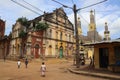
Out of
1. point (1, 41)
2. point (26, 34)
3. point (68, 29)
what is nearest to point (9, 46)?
point (1, 41)

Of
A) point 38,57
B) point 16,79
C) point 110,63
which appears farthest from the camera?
point 38,57

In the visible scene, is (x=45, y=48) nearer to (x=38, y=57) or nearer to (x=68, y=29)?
(x=38, y=57)

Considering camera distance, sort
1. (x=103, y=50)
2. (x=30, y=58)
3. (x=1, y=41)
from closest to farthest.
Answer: (x=103, y=50)
(x=30, y=58)
(x=1, y=41)

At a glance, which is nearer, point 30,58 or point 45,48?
point 30,58

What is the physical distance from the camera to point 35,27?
36.8 metres

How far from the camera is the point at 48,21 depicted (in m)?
37.7

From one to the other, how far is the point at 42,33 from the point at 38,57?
5.38 meters

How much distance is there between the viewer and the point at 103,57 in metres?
18.0

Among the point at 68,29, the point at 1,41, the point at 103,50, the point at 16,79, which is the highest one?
the point at 68,29

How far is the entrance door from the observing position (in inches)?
695

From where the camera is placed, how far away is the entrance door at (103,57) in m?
17.7

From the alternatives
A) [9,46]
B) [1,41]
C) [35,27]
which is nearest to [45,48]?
[35,27]

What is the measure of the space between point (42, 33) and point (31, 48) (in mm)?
4585

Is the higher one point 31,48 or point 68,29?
point 68,29
